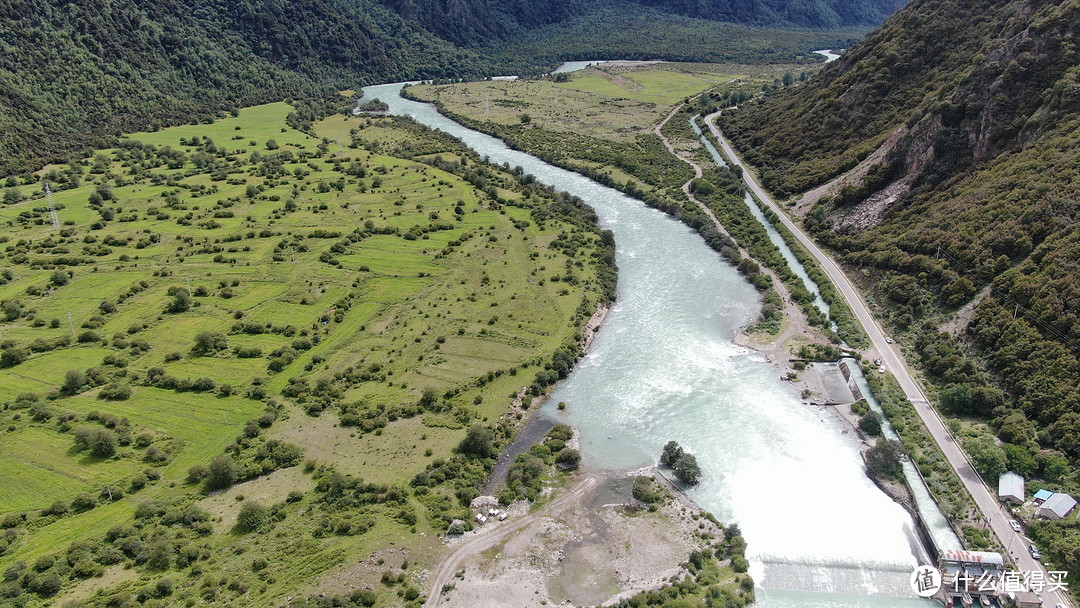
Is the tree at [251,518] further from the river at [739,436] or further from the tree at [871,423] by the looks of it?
the tree at [871,423]

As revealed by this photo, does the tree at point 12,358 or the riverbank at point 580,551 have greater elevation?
the tree at point 12,358

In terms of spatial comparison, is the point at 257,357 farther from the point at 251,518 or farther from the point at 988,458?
the point at 988,458

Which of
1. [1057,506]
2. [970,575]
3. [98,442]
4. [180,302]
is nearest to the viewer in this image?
[970,575]

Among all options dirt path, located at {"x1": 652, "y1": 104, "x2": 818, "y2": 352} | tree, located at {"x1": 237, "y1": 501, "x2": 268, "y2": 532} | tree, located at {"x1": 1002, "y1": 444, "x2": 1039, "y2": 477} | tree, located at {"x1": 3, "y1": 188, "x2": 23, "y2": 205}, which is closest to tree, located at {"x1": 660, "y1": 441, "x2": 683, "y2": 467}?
dirt path, located at {"x1": 652, "y1": 104, "x2": 818, "y2": 352}

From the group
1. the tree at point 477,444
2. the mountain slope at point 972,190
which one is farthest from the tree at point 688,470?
the mountain slope at point 972,190

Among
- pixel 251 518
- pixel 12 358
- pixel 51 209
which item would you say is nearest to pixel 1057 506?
Result: pixel 251 518

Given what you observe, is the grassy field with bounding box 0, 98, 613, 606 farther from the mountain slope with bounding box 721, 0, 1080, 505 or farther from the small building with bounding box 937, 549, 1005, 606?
the mountain slope with bounding box 721, 0, 1080, 505
